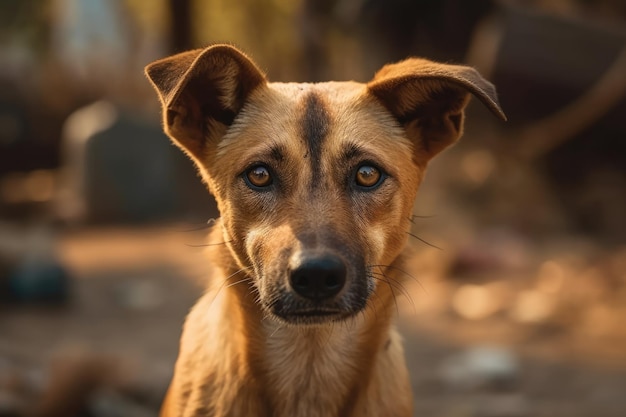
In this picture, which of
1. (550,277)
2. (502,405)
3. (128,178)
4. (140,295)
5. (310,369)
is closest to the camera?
(310,369)

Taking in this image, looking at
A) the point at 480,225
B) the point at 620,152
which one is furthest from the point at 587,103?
the point at 480,225

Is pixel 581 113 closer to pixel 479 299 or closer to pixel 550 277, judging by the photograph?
pixel 550 277

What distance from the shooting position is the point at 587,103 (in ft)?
31.2

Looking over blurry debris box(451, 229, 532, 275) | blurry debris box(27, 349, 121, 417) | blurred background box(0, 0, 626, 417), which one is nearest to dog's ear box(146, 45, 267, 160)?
blurred background box(0, 0, 626, 417)

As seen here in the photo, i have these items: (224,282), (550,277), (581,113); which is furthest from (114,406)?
(581,113)

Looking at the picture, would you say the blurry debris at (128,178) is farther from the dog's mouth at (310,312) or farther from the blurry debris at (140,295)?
the dog's mouth at (310,312)

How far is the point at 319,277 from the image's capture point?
309 centimetres

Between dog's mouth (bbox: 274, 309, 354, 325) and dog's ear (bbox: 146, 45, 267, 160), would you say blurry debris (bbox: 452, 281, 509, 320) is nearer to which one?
dog's ear (bbox: 146, 45, 267, 160)

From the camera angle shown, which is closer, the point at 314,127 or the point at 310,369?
the point at 314,127

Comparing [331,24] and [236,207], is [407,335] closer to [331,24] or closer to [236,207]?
[236,207]

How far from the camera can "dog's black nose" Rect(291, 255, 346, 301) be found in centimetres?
308

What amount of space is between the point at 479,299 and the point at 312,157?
18.4 feet

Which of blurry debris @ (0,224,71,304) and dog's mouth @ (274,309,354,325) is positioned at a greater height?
dog's mouth @ (274,309,354,325)

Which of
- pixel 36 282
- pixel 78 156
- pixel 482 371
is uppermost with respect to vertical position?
pixel 482 371
